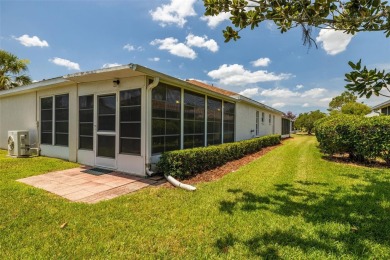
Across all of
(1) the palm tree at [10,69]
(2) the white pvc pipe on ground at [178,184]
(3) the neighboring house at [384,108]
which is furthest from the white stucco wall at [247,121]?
(1) the palm tree at [10,69]

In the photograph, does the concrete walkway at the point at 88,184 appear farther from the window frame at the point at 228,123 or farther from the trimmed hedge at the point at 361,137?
the trimmed hedge at the point at 361,137

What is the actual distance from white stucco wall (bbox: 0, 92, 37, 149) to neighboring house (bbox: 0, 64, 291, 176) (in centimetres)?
5

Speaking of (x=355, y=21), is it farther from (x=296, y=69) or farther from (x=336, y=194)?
(x=296, y=69)

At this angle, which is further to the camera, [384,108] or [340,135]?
[384,108]

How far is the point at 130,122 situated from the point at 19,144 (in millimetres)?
6309

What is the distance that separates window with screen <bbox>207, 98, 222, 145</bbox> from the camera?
9.85m

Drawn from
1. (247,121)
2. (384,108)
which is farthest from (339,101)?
(247,121)

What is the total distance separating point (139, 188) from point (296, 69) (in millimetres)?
15375

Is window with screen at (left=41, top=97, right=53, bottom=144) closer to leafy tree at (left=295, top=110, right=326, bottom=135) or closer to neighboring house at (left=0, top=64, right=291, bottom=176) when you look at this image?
neighboring house at (left=0, top=64, right=291, bottom=176)

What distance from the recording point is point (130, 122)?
260 inches

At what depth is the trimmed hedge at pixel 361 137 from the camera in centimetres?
771

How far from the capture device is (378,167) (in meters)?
7.71

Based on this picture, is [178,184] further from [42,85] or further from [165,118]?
[42,85]

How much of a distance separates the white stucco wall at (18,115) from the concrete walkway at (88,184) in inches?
200
